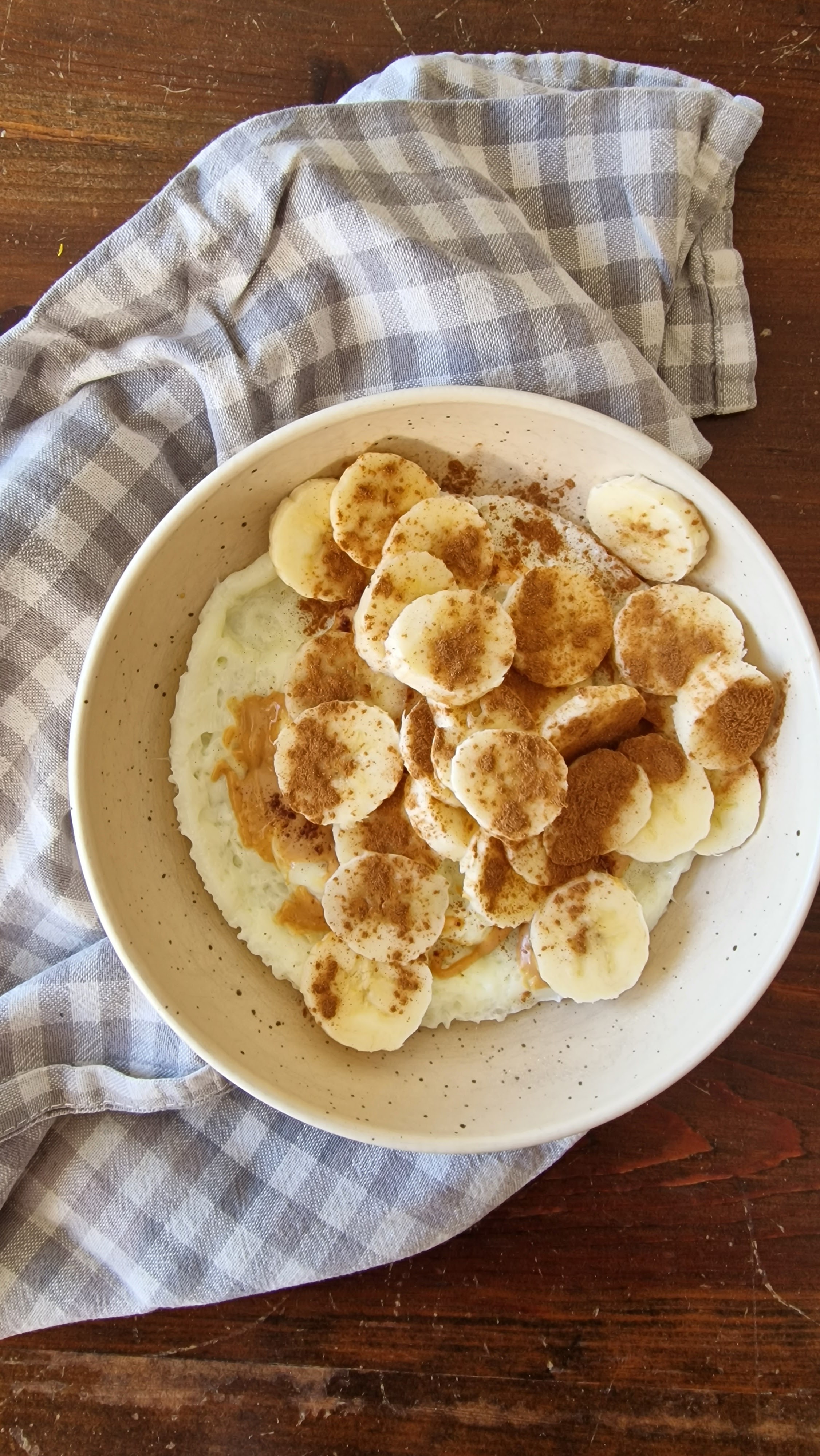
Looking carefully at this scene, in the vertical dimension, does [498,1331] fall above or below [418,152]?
below

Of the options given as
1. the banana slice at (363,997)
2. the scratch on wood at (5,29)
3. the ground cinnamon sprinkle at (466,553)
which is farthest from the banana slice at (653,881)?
the scratch on wood at (5,29)

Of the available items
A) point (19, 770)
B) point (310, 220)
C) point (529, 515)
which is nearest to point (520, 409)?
point (529, 515)

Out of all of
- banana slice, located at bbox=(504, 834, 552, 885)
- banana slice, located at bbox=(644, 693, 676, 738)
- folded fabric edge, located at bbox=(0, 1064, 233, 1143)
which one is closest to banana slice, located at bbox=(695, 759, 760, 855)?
banana slice, located at bbox=(644, 693, 676, 738)

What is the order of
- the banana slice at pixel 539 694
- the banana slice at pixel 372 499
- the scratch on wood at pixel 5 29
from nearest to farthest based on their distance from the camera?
the banana slice at pixel 372 499 → the banana slice at pixel 539 694 → the scratch on wood at pixel 5 29

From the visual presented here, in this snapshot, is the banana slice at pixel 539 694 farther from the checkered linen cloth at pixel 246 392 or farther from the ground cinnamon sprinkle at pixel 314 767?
the checkered linen cloth at pixel 246 392

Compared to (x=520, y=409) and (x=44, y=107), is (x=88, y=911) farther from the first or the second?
(x=44, y=107)

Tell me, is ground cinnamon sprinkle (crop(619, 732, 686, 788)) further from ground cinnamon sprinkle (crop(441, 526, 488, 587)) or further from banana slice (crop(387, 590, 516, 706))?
ground cinnamon sprinkle (crop(441, 526, 488, 587))
